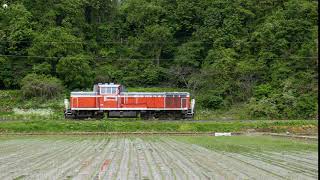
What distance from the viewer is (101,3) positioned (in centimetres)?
7775

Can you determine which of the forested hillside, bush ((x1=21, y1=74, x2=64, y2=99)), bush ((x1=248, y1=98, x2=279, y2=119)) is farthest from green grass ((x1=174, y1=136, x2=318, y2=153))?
bush ((x1=21, y1=74, x2=64, y2=99))

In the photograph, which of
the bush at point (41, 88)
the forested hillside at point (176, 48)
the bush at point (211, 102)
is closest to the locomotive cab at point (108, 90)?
the bush at point (211, 102)

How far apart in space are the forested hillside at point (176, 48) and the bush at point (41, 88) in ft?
0.50

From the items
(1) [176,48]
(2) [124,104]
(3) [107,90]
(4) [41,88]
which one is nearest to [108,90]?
(3) [107,90]

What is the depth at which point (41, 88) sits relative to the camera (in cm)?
5416

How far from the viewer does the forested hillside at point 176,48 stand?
5444 cm

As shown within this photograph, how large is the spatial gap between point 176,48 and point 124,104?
30.3 metres

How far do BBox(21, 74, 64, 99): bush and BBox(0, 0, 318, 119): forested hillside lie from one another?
15 centimetres

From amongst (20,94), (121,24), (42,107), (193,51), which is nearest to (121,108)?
(42,107)

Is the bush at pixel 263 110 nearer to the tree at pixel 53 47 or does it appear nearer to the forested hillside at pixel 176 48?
the forested hillside at pixel 176 48

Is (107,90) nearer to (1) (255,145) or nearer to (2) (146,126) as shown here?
(2) (146,126)

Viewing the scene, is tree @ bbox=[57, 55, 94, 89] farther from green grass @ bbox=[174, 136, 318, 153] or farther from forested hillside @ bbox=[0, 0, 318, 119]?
green grass @ bbox=[174, 136, 318, 153]

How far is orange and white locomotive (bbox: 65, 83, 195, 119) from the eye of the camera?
4078 centimetres

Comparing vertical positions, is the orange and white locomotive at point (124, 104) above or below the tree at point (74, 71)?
below
